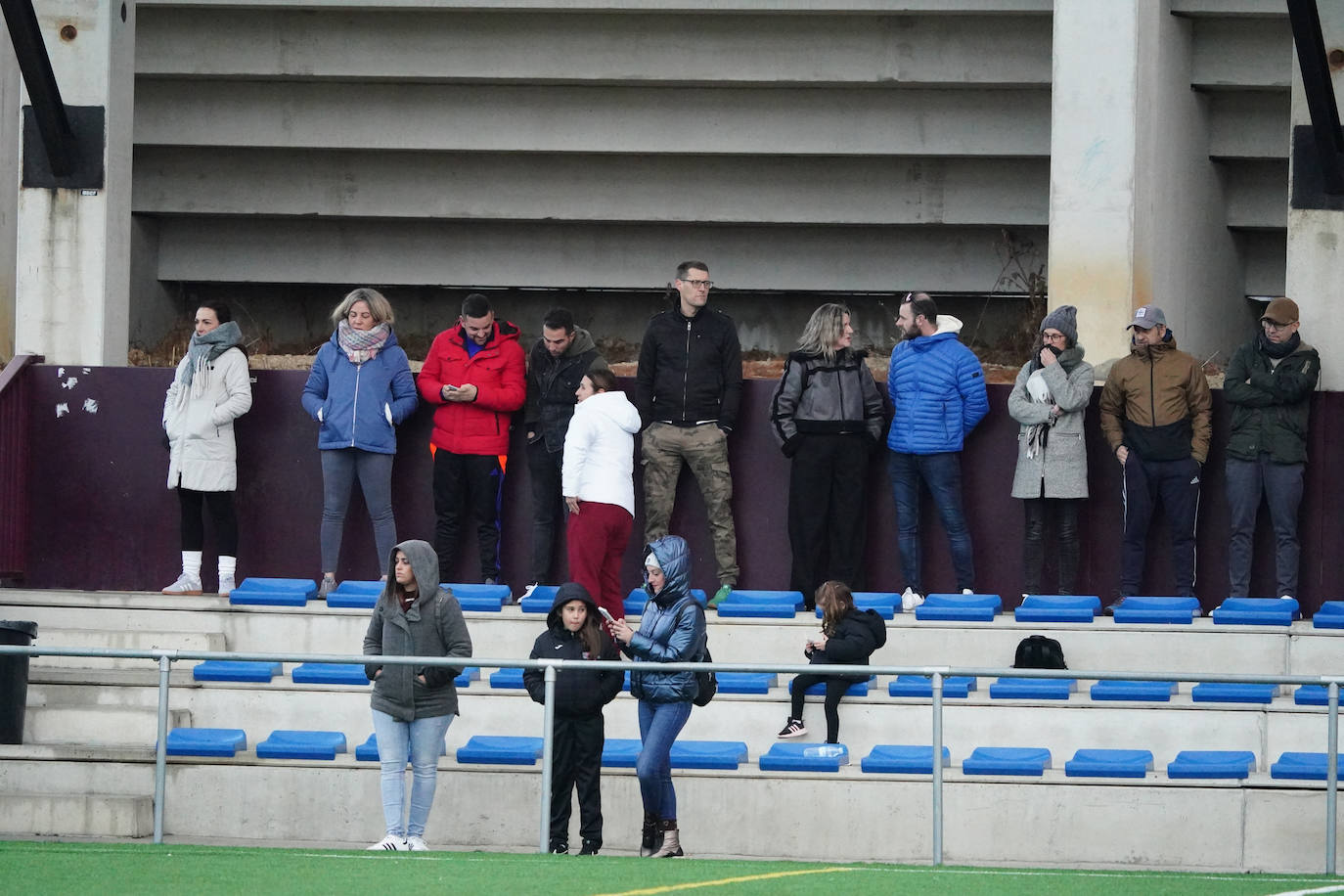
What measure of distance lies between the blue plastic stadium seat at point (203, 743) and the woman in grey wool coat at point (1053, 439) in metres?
5.13

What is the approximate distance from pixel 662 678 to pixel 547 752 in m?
0.76

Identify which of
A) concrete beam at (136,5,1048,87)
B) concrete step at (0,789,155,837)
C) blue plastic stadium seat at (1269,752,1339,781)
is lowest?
concrete step at (0,789,155,837)

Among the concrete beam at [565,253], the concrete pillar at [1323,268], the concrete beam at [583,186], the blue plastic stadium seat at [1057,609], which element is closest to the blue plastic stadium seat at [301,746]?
the blue plastic stadium seat at [1057,609]

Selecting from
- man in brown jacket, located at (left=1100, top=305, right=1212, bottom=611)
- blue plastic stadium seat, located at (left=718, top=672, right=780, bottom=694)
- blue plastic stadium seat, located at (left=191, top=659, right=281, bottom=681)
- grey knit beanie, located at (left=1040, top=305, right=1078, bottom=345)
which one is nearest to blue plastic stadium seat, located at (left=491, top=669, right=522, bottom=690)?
blue plastic stadium seat, located at (left=718, top=672, right=780, bottom=694)

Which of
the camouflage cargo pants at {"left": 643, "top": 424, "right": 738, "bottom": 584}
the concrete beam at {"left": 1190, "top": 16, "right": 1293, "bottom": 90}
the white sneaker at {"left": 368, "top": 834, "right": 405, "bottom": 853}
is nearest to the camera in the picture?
the white sneaker at {"left": 368, "top": 834, "right": 405, "bottom": 853}

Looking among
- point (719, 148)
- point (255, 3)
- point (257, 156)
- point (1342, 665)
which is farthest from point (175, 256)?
point (1342, 665)

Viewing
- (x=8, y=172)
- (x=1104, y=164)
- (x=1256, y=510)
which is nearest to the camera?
(x=1256, y=510)

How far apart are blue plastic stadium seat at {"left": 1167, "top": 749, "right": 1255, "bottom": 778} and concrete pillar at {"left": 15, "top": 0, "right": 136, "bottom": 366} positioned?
8.61 metres

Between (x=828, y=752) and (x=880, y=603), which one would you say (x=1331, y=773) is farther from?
(x=880, y=603)

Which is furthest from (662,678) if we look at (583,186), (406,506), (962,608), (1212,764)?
(583,186)

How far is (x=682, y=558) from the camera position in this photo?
32.7ft

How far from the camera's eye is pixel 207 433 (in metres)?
12.8

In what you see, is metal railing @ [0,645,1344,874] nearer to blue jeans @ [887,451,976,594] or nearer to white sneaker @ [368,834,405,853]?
white sneaker @ [368,834,405,853]

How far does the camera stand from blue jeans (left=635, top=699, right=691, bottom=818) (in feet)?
31.6
